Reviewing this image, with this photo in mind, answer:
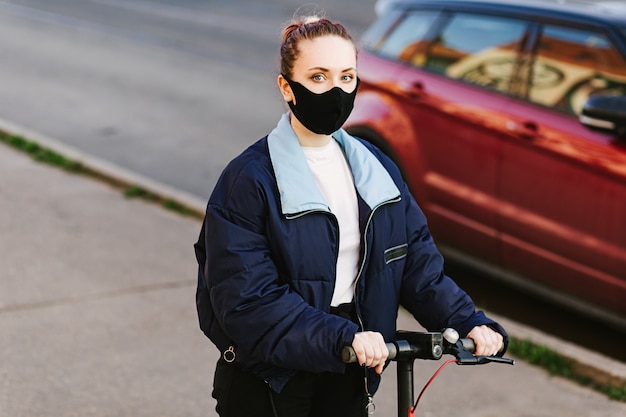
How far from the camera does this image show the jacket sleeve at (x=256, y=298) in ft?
9.05

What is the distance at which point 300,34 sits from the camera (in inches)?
113

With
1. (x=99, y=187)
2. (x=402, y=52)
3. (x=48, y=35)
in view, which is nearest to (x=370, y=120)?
(x=402, y=52)

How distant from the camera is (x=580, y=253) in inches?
235

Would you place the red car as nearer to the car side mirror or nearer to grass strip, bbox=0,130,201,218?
the car side mirror

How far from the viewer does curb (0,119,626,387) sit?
539 cm

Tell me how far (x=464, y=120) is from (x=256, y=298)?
13.1ft

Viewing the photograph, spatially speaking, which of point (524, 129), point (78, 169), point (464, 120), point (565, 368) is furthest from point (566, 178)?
point (78, 169)

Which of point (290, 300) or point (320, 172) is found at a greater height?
point (320, 172)

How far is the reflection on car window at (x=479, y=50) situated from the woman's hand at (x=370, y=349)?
4165mm

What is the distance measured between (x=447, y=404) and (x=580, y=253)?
1.39 meters

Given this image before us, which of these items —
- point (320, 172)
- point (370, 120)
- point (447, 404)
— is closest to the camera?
point (320, 172)

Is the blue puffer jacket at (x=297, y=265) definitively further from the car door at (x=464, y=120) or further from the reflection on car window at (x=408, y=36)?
the reflection on car window at (x=408, y=36)

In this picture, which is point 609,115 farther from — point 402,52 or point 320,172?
point 320,172

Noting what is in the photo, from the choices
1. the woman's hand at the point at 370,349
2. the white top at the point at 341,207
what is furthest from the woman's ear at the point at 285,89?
the woman's hand at the point at 370,349
